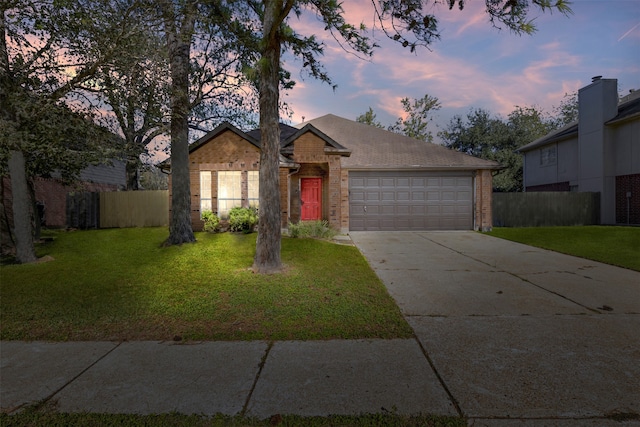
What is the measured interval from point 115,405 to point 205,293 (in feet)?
10.3

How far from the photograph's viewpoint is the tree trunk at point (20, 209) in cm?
805

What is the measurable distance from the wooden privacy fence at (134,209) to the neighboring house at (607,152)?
2282cm

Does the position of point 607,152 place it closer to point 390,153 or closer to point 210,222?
point 390,153

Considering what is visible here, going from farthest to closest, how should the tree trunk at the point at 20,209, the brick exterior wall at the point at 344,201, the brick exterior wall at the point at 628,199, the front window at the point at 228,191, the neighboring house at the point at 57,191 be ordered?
1. the neighboring house at the point at 57,191
2. the brick exterior wall at the point at 628,199
3. the brick exterior wall at the point at 344,201
4. the front window at the point at 228,191
5. the tree trunk at the point at 20,209

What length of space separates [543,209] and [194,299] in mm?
18433

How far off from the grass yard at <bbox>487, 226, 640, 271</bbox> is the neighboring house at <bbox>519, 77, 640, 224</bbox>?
4.55 metres

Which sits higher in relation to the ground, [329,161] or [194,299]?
[329,161]

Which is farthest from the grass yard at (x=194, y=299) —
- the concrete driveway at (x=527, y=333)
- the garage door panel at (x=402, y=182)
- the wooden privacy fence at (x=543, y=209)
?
the wooden privacy fence at (x=543, y=209)

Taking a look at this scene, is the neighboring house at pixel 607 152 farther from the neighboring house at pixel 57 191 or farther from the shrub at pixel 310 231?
the neighboring house at pixel 57 191

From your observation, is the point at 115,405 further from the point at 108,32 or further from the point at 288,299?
the point at 108,32

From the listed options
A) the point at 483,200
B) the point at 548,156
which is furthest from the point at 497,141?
the point at 483,200

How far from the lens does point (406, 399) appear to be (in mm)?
2635

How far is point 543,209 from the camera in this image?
17.4m

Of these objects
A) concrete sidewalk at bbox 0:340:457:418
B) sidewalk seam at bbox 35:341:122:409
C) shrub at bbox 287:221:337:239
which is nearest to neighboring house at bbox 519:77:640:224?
shrub at bbox 287:221:337:239
